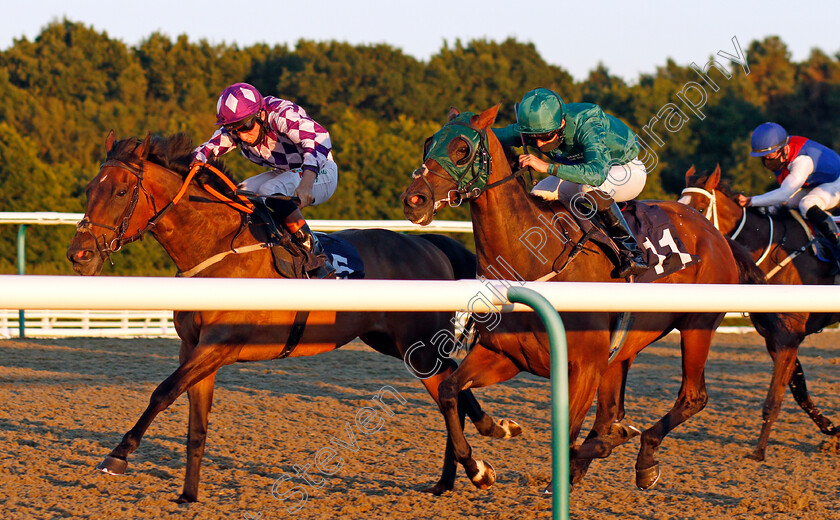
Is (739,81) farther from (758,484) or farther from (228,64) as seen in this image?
(758,484)

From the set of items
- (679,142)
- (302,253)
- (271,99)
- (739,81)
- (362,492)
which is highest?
(739,81)

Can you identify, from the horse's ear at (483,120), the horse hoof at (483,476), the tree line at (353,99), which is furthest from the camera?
the tree line at (353,99)

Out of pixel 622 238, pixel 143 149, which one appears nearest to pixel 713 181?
pixel 622 238

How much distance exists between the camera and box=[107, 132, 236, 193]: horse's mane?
13.1 ft

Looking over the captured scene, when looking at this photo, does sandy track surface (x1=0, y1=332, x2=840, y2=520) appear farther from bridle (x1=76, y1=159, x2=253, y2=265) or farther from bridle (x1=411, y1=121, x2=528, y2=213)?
bridle (x1=411, y1=121, x2=528, y2=213)

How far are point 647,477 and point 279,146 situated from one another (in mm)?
2414

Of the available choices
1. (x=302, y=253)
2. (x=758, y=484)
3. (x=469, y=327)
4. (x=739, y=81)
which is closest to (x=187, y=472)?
(x=302, y=253)

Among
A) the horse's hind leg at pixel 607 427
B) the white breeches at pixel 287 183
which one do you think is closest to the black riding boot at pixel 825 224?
the horse's hind leg at pixel 607 427

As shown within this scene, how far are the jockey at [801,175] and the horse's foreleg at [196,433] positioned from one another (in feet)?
12.1

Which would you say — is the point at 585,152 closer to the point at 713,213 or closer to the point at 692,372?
the point at 692,372

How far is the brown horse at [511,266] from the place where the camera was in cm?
332

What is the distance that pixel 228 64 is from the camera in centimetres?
3347

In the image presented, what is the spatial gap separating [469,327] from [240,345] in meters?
1.10

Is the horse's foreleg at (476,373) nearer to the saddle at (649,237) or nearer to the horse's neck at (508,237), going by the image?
the horse's neck at (508,237)
